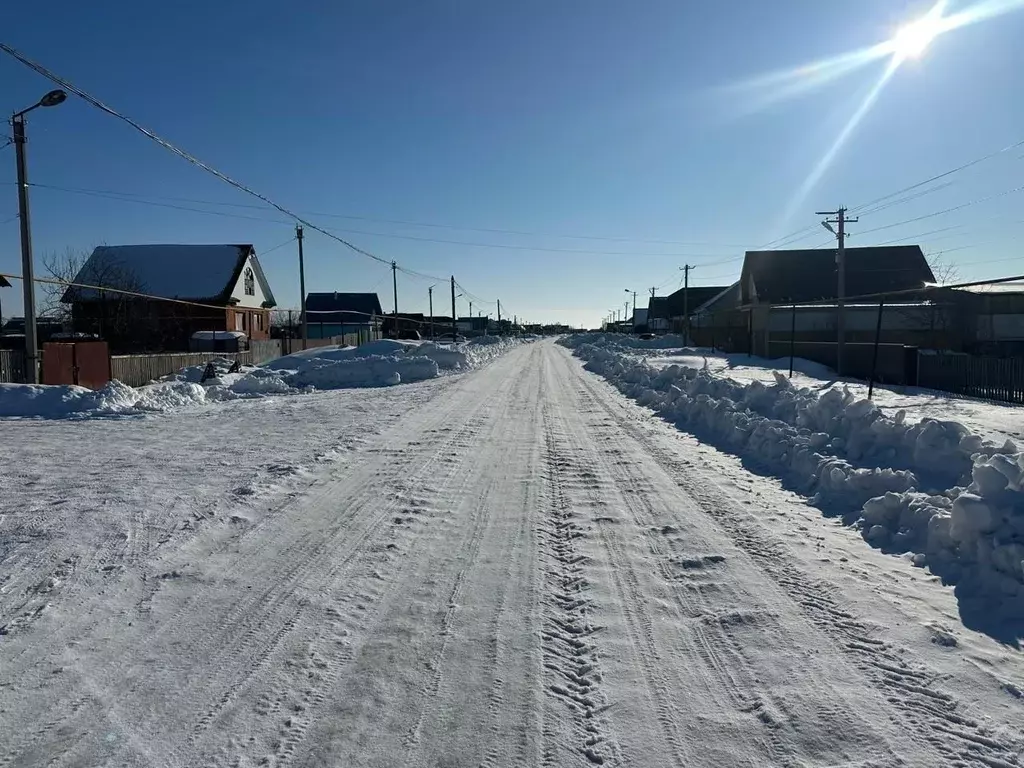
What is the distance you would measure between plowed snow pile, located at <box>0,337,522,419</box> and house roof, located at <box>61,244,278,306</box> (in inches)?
642

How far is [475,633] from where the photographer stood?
14.1 feet

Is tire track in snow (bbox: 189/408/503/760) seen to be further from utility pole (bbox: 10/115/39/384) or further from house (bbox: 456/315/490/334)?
house (bbox: 456/315/490/334)

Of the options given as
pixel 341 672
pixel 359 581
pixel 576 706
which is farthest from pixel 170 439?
pixel 576 706

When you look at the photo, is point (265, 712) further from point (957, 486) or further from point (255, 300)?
point (255, 300)

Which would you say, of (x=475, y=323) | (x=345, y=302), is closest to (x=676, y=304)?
(x=345, y=302)

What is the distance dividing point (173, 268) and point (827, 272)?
53649 mm

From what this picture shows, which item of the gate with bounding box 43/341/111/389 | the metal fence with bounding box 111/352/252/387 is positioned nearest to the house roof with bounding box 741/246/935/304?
the metal fence with bounding box 111/352/252/387

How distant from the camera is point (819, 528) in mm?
6477

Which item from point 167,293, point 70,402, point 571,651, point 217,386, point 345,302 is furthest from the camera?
point 345,302

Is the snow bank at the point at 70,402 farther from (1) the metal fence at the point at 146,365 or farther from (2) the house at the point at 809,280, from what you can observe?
(2) the house at the point at 809,280

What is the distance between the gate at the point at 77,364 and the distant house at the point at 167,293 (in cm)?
2136

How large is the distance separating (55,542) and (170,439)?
6.47 metres

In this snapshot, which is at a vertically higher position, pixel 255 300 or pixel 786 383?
pixel 255 300

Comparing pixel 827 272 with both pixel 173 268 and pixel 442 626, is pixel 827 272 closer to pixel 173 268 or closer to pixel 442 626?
pixel 173 268
